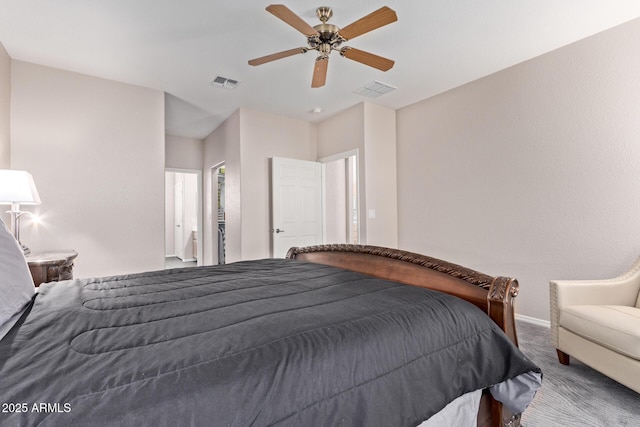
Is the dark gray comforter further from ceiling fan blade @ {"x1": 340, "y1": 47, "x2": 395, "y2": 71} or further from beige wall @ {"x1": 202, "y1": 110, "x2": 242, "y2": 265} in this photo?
beige wall @ {"x1": 202, "y1": 110, "x2": 242, "y2": 265}

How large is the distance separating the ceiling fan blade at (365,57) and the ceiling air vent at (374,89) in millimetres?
1148

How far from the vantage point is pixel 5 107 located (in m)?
2.90

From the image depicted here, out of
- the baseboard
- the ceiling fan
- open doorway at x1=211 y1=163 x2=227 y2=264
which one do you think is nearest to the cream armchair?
the baseboard

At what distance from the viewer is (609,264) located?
2.67 meters

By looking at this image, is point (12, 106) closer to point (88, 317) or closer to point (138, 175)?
point (138, 175)

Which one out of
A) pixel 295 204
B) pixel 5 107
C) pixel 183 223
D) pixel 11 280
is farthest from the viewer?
pixel 183 223

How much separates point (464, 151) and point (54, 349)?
4.02m

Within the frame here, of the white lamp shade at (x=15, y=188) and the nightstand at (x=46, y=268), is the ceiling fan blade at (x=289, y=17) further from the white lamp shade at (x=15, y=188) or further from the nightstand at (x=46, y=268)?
the nightstand at (x=46, y=268)

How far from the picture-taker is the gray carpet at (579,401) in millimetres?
1645

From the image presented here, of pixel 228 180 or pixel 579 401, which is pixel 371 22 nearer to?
pixel 579 401

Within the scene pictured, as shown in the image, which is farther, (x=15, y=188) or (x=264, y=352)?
(x=15, y=188)

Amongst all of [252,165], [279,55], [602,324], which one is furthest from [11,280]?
[252,165]

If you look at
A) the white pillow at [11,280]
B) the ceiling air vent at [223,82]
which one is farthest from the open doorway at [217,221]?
the white pillow at [11,280]

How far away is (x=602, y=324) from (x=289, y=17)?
2.80 meters
